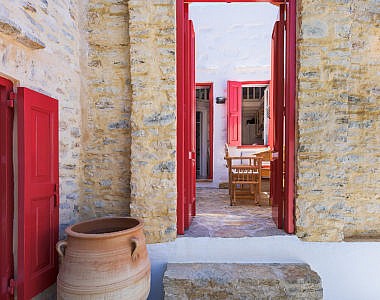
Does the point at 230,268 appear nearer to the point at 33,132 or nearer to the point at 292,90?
the point at 292,90

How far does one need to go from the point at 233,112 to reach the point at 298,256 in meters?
4.42

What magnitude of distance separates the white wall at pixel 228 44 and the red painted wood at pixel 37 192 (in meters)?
4.81

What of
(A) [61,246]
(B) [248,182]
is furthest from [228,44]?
(A) [61,246]

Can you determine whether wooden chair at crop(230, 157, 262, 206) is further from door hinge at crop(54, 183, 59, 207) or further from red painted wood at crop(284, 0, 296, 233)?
door hinge at crop(54, 183, 59, 207)

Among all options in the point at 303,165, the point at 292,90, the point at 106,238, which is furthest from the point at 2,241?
the point at 292,90

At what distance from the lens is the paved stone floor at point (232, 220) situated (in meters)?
2.98

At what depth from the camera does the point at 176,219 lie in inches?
112

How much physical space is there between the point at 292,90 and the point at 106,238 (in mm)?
2248

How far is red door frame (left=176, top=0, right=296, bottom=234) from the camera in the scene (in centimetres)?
291

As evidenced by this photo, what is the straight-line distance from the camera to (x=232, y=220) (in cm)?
355

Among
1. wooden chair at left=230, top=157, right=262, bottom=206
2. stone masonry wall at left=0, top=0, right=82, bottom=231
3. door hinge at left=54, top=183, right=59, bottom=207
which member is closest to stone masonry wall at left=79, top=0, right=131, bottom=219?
stone masonry wall at left=0, top=0, right=82, bottom=231

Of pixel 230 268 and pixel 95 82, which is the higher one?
pixel 95 82

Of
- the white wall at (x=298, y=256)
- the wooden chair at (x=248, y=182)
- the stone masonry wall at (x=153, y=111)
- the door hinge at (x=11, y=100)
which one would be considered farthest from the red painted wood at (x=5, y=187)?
the wooden chair at (x=248, y=182)

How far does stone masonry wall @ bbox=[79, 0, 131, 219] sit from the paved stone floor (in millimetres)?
925
